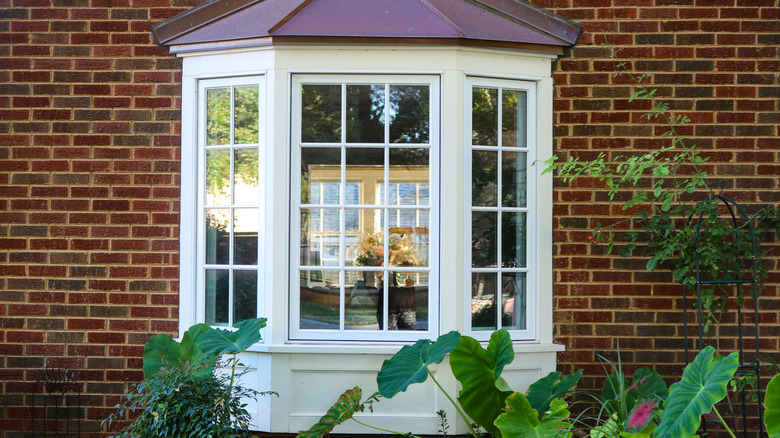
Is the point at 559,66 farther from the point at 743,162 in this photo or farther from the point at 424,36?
the point at 743,162

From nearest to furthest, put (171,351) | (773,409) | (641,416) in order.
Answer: (773,409), (641,416), (171,351)

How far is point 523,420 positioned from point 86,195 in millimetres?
2881

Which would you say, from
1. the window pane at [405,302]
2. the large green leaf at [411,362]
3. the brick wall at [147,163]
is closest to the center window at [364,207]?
the window pane at [405,302]

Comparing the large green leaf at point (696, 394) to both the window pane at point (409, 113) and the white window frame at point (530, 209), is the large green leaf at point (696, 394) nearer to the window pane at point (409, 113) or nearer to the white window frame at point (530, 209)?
the white window frame at point (530, 209)

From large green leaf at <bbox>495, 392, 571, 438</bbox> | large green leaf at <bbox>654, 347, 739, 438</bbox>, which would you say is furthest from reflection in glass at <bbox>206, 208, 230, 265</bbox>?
large green leaf at <bbox>654, 347, 739, 438</bbox>

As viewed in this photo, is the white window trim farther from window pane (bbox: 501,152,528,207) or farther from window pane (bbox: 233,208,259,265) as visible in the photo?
window pane (bbox: 233,208,259,265)

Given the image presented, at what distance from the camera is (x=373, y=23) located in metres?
3.89

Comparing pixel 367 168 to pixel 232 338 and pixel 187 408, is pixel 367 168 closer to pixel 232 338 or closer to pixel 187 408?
pixel 232 338

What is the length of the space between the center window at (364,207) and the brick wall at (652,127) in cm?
84

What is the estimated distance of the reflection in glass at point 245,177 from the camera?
13.5 ft

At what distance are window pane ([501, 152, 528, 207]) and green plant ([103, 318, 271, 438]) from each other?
161cm

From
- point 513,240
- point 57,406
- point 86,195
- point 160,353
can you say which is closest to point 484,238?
point 513,240

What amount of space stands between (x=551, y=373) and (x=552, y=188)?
1097mm

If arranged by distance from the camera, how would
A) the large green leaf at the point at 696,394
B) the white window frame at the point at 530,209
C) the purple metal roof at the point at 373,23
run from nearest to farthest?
the large green leaf at the point at 696,394
the purple metal roof at the point at 373,23
the white window frame at the point at 530,209
